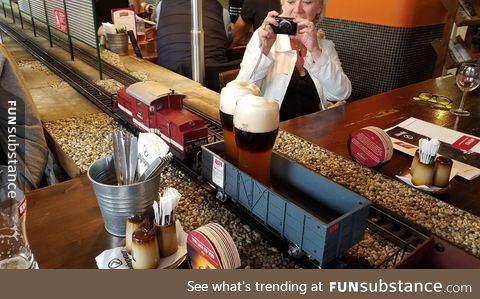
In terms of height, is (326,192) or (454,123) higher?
(326,192)

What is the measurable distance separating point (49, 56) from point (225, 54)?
4.72ft

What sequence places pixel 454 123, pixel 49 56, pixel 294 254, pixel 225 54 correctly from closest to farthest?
pixel 294 254
pixel 454 123
pixel 49 56
pixel 225 54

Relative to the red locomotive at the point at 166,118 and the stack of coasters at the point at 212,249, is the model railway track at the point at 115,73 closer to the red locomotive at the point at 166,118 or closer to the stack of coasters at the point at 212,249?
the red locomotive at the point at 166,118

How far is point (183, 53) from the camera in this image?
327 cm

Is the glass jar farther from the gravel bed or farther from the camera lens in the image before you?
the camera lens

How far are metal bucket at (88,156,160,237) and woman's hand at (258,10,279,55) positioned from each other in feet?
3.86

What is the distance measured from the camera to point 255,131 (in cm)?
Result: 92

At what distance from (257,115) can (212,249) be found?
1.08 feet

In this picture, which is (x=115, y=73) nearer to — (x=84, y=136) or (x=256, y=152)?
(x=84, y=136)

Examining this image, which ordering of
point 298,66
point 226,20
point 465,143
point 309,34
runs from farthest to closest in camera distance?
point 226,20
point 298,66
point 309,34
point 465,143

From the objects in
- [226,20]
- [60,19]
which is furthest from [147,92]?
[226,20]

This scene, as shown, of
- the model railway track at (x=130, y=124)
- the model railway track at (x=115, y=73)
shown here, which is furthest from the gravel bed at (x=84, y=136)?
the model railway track at (x=115, y=73)

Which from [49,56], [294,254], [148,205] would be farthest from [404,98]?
[49,56]

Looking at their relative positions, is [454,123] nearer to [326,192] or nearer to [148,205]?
[326,192]
